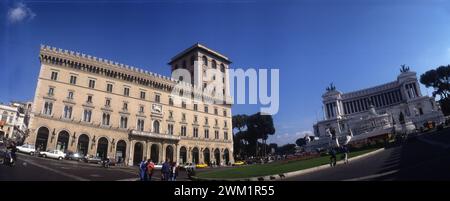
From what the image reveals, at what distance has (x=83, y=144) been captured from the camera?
41719 mm

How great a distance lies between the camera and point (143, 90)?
51.4 m

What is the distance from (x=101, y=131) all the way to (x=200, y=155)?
70.4 ft

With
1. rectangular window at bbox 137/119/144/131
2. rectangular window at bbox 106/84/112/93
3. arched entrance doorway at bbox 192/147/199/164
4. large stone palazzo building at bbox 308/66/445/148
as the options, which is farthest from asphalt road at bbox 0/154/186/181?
large stone palazzo building at bbox 308/66/445/148

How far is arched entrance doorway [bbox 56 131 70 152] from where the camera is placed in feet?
128

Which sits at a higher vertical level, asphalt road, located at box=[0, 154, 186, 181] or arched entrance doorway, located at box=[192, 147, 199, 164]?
arched entrance doorway, located at box=[192, 147, 199, 164]

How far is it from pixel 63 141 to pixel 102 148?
5.96m

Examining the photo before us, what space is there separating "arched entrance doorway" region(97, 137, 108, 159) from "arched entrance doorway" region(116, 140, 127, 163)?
2003mm

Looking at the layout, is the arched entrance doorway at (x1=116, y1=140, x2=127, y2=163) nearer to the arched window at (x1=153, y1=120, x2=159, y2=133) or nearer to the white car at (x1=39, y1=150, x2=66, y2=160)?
the arched window at (x1=153, y1=120, x2=159, y2=133)

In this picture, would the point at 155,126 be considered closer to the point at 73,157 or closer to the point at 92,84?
the point at 92,84

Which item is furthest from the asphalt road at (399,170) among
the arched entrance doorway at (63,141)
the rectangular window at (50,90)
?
the rectangular window at (50,90)

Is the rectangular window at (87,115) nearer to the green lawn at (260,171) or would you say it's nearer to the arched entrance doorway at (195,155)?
the arched entrance doorway at (195,155)

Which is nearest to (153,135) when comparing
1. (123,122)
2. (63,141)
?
(123,122)

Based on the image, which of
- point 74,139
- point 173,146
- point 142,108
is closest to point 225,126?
point 173,146
